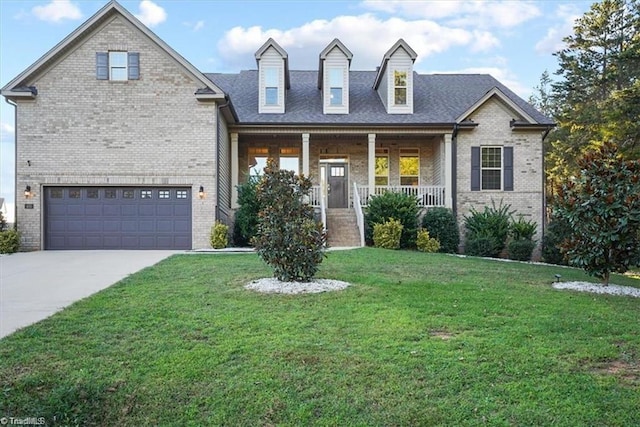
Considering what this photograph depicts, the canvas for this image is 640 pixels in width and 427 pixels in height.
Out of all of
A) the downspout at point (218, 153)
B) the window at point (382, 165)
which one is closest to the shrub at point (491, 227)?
the window at point (382, 165)

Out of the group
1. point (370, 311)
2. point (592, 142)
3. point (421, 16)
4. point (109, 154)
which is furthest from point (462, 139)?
point (370, 311)

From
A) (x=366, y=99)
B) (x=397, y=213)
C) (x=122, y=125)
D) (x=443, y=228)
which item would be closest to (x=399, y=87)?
(x=366, y=99)

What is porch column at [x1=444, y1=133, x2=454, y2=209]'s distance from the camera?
19.8 m

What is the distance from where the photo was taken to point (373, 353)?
17.9 feet

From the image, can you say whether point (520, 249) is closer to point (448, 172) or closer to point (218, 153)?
point (448, 172)

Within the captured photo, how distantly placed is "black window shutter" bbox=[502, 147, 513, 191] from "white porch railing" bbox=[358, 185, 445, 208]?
2551mm

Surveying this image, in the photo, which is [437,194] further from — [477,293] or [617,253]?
[477,293]

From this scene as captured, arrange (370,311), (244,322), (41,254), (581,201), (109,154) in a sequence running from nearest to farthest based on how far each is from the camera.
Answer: (244,322), (370,311), (581,201), (41,254), (109,154)

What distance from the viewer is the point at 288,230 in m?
8.98

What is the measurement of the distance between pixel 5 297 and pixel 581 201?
393 inches

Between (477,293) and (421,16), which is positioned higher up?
(421,16)

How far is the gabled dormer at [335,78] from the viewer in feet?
69.2

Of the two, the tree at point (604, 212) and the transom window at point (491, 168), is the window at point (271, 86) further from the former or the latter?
the tree at point (604, 212)

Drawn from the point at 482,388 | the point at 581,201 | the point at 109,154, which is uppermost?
the point at 109,154
